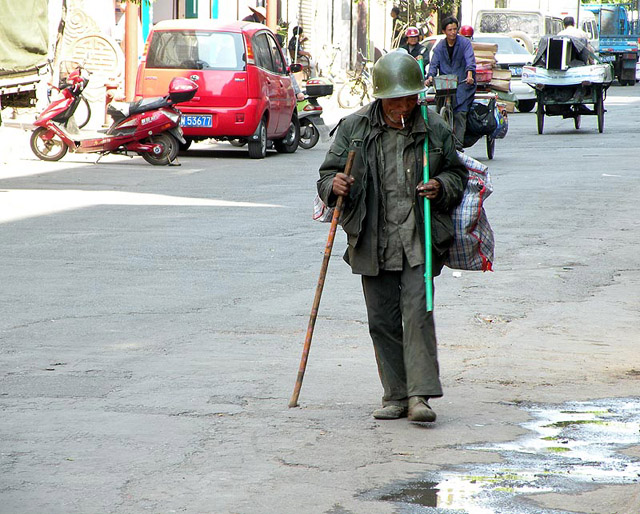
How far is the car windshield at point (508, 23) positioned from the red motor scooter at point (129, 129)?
20.4 meters

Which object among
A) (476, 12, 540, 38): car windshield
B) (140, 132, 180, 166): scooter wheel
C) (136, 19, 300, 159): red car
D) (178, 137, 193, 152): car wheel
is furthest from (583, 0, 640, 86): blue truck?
(140, 132, 180, 166): scooter wheel

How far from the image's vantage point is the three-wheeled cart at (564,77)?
22.5 metres

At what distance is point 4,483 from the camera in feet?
14.6

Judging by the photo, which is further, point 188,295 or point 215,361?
point 188,295

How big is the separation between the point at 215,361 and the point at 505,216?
6187 millimetres

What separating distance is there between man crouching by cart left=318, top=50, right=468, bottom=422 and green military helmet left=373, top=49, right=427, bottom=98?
0.14 feet

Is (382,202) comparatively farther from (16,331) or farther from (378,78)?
(16,331)

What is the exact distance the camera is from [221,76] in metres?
18.1

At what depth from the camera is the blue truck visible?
48.8 meters

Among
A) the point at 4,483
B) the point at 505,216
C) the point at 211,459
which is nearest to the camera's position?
the point at 4,483

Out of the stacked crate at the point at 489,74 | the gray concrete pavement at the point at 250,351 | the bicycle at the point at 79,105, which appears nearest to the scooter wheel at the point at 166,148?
the gray concrete pavement at the point at 250,351

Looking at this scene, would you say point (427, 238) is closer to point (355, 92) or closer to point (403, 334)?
point (403, 334)

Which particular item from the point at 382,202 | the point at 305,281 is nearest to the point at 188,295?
the point at 305,281

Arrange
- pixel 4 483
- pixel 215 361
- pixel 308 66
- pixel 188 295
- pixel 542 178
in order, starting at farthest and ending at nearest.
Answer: pixel 308 66, pixel 542 178, pixel 188 295, pixel 215 361, pixel 4 483
